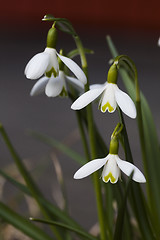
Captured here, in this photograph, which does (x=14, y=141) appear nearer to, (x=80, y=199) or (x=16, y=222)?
(x=80, y=199)

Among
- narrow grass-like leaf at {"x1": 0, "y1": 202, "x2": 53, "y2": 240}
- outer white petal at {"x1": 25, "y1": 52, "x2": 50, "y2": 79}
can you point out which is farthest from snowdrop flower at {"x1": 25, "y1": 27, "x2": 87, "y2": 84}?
narrow grass-like leaf at {"x1": 0, "y1": 202, "x2": 53, "y2": 240}

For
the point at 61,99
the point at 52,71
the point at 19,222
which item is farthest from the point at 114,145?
the point at 61,99

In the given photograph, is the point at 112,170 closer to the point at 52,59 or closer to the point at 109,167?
the point at 109,167

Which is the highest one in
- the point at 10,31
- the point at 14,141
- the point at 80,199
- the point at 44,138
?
the point at 10,31

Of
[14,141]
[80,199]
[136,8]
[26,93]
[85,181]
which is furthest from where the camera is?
[136,8]

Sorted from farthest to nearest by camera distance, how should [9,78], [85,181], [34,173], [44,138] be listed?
[9,78]
[85,181]
[34,173]
[44,138]

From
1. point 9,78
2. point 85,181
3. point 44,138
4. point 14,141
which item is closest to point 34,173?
point 44,138

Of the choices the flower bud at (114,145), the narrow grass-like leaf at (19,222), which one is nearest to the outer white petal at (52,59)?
the flower bud at (114,145)
